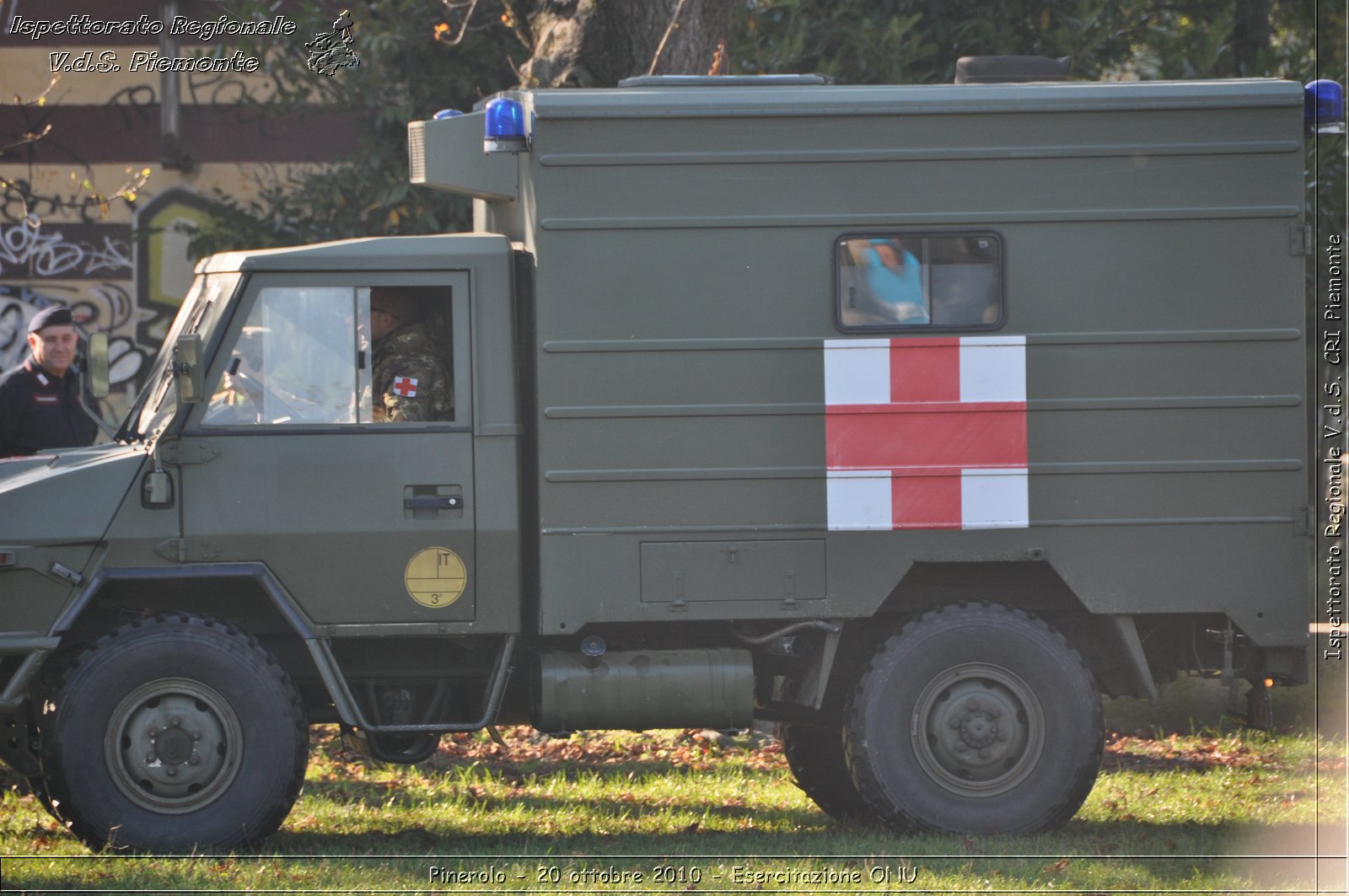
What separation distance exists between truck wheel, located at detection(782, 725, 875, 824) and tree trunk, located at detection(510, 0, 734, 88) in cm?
409

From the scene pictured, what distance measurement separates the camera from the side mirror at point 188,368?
5.62 m

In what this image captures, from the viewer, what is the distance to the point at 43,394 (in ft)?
25.8

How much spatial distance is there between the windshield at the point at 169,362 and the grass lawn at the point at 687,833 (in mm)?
1688

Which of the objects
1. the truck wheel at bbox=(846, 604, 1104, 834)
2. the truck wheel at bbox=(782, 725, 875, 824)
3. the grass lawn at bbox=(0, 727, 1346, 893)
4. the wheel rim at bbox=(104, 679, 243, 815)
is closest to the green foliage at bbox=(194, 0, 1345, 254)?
the grass lawn at bbox=(0, 727, 1346, 893)

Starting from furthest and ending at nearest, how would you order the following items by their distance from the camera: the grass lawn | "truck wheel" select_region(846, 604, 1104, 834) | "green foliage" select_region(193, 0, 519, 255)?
"green foliage" select_region(193, 0, 519, 255) < "truck wheel" select_region(846, 604, 1104, 834) < the grass lawn

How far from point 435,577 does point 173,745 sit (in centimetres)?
118

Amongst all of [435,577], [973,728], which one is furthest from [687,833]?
[435,577]

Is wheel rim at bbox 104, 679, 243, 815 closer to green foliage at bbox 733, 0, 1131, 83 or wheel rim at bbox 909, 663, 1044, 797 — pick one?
wheel rim at bbox 909, 663, 1044, 797

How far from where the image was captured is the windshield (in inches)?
233

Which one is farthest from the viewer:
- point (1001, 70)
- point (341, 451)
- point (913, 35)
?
point (913, 35)

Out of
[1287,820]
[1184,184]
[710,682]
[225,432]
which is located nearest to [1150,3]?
[1184,184]

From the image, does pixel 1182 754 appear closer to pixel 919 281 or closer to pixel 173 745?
pixel 919 281

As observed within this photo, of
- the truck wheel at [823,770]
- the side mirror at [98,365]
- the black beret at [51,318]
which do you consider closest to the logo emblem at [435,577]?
the side mirror at [98,365]

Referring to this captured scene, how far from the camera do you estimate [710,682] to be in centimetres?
611
